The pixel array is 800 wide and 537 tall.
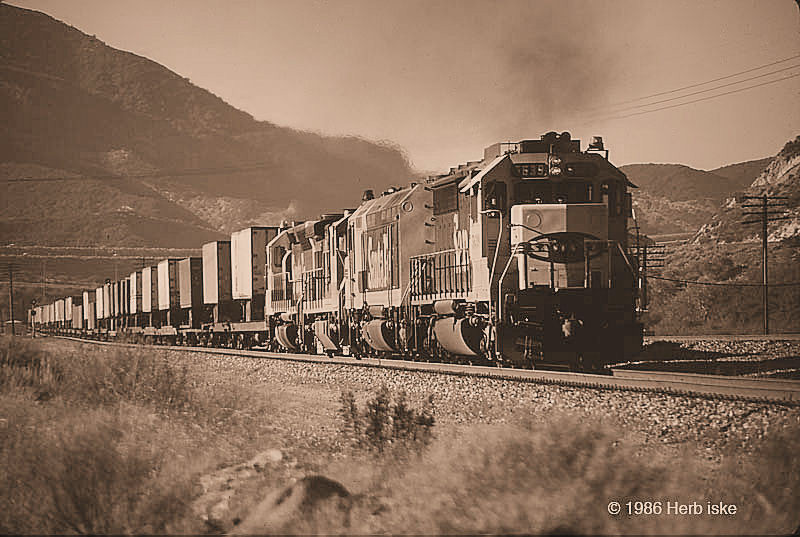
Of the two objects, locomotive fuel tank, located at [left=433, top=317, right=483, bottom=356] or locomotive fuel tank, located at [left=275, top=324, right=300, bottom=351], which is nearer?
locomotive fuel tank, located at [left=433, top=317, right=483, bottom=356]

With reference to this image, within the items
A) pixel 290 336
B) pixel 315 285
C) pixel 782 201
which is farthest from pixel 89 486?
pixel 782 201

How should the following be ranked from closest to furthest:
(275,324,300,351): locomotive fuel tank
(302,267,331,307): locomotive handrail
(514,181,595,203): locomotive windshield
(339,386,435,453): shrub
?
(339,386,435,453): shrub < (514,181,595,203): locomotive windshield < (302,267,331,307): locomotive handrail < (275,324,300,351): locomotive fuel tank

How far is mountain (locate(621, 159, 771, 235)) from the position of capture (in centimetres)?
10700

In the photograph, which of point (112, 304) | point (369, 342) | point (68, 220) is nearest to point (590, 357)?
point (369, 342)

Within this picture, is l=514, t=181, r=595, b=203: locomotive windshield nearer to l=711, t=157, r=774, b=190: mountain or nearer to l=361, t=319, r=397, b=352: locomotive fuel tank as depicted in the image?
l=361, t=319, r=397, b=352: locomotive fuel tank

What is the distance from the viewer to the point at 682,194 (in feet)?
385

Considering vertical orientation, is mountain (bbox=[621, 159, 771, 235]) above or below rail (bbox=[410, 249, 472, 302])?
above

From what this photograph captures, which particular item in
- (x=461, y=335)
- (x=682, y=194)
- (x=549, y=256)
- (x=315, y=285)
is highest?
(x=682, y=194)

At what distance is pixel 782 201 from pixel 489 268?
124 ft

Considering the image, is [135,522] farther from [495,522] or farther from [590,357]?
[590,357]

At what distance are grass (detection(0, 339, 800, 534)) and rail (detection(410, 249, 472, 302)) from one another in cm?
440

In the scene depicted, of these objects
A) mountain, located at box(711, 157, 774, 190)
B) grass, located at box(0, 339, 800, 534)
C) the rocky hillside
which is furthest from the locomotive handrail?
mountain, located at box(711, 157, 774, 190)

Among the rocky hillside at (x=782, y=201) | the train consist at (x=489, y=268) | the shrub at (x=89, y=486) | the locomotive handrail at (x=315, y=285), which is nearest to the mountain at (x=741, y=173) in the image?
the rocky hillside at (x=782, y=201)

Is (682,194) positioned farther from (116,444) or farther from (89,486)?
(89,486)
